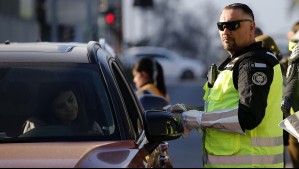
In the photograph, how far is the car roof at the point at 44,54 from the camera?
6.20 m

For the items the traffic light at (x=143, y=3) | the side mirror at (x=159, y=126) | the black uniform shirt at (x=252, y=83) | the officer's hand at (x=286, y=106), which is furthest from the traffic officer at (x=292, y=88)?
the traffic light at (x=143, y=3)

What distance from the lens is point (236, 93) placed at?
6.38m

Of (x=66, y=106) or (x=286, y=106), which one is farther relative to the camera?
(x=286, y=106)

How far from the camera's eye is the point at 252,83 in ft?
20.4

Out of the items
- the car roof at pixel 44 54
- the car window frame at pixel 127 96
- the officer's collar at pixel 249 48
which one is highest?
the car roof at pixel 44 54

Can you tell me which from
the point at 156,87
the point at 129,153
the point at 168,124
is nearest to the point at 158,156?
the point at 168,124

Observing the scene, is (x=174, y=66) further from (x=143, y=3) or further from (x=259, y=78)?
(x=259, y=78)

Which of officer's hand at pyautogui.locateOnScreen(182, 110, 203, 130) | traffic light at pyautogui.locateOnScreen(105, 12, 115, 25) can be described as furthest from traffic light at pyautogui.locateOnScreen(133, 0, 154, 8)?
officer's hand at pyautogui.locateOnScreen(182, 110, 203, 130)

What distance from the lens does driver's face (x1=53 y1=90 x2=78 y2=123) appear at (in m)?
5.94

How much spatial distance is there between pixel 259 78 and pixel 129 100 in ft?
2.91

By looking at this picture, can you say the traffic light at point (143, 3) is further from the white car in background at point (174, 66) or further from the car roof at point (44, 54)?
the white car in background at point (174, 66)

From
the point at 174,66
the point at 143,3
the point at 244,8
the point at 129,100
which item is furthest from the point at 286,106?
the point at 174,66

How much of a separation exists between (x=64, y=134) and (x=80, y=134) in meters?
0.09

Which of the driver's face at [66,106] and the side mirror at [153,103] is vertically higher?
the driver's face at [66,106]
